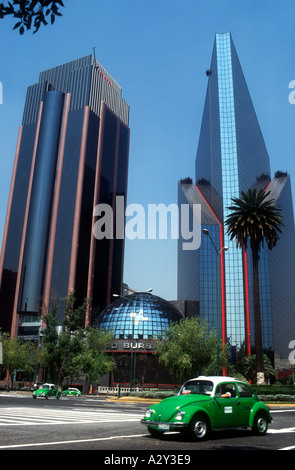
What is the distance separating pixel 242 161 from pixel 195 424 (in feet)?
439

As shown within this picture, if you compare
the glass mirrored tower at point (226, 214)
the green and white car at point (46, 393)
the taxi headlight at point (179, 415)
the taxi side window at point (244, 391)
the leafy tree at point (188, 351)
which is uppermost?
the glass mirrored tower at point (226, 214)

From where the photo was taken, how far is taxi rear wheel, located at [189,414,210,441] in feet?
34.1

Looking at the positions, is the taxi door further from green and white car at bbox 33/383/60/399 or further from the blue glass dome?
the blue glass dome

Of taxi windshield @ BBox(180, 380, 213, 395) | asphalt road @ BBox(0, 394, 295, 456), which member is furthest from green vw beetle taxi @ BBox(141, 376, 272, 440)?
asphalt road @ BBox(0, 394, 295, 456)

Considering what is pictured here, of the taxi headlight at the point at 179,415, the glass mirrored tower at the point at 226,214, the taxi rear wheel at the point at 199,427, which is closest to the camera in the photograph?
the taxi headlight at the point at 179,415

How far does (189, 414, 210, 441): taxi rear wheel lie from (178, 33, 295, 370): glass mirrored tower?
91434 mm

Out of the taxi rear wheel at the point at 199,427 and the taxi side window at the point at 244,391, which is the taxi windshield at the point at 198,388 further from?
the taxi side window at the point at 244,391

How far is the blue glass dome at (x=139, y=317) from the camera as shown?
3543 inches

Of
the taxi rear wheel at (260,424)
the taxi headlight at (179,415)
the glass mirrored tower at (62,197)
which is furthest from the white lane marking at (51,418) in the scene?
the glass mirrored tower at (62,197)

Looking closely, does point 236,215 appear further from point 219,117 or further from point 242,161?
point 219,117

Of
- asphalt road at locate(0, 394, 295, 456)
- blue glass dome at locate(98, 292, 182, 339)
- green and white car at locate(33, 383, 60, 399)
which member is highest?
blue glass dome at locate(98, 292, 182, 339)

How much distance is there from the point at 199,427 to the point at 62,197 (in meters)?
126

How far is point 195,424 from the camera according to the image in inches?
413

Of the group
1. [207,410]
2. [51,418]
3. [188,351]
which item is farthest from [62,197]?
[207,410]
